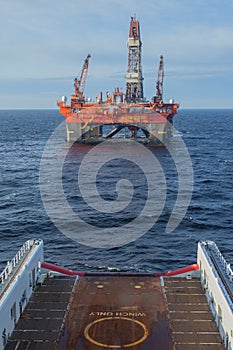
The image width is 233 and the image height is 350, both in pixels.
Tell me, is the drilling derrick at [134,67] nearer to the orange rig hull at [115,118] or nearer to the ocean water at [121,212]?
the orange rig hull at [115,118]

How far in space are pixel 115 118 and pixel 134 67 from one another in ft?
125

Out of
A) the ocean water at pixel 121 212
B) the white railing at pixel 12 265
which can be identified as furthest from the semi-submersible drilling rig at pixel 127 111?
the white railing at pixel 12 265

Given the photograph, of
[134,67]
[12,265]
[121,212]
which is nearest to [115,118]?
[134,67]

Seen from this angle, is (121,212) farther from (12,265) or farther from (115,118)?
(115,118)

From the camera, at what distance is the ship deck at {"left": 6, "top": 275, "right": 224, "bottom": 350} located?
2344 centimetres

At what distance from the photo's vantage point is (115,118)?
141m

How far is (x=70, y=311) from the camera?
26891 mm

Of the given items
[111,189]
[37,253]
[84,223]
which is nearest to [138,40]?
[111,189]

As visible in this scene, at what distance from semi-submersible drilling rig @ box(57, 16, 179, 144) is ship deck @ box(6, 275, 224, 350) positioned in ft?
365

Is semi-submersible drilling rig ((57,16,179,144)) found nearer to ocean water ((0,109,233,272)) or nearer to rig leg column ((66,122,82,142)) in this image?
rig leg column ((66,122,82,142))

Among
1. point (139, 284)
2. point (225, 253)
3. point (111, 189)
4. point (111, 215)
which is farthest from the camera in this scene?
point (111, 189)

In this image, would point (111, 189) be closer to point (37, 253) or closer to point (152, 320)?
point (37, 253)

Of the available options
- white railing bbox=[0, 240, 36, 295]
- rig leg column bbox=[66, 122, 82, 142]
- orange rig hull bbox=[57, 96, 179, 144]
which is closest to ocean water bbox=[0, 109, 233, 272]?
white railing bbox=[0, 240, 36, 295]

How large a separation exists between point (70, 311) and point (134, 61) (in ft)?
496
